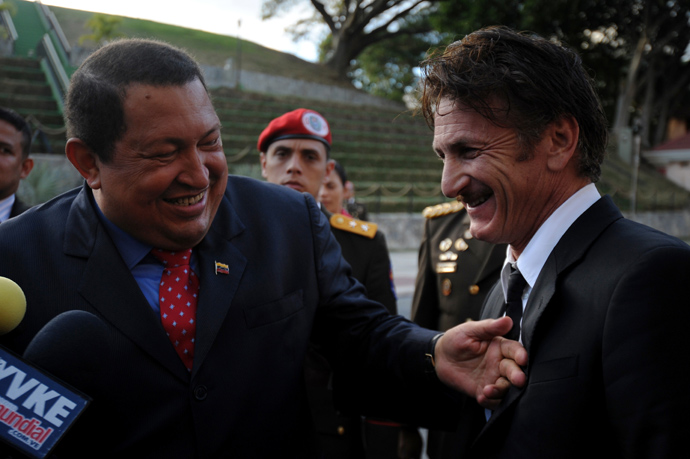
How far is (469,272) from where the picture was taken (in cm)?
309

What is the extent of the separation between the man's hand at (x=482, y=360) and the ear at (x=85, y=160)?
1.14 m

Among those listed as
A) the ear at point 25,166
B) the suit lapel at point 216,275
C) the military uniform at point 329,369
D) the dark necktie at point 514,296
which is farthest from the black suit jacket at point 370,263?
the ear at point 25,166

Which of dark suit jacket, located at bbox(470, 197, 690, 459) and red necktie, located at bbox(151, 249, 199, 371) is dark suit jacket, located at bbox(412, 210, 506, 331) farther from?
red necktie, located at bbox(151, 249, 199, 371)

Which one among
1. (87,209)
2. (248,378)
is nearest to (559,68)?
(248,378)

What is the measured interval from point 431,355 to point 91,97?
126 cm

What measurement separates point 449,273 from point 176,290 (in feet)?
5.74

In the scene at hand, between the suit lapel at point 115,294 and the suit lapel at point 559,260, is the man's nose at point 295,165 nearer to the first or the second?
the suit lapel at point 115,294

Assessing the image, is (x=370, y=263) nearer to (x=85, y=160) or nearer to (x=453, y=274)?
(x=453, y=274)

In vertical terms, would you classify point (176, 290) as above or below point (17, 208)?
below

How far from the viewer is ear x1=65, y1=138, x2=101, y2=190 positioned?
5.62 ft

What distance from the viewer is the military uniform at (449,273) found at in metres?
2.99

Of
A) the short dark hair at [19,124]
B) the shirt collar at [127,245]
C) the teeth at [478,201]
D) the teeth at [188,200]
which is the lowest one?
the shirt collar at [127,245]

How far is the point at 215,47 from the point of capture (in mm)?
32812

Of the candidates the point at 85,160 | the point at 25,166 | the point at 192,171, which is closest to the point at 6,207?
the point at 25,166
